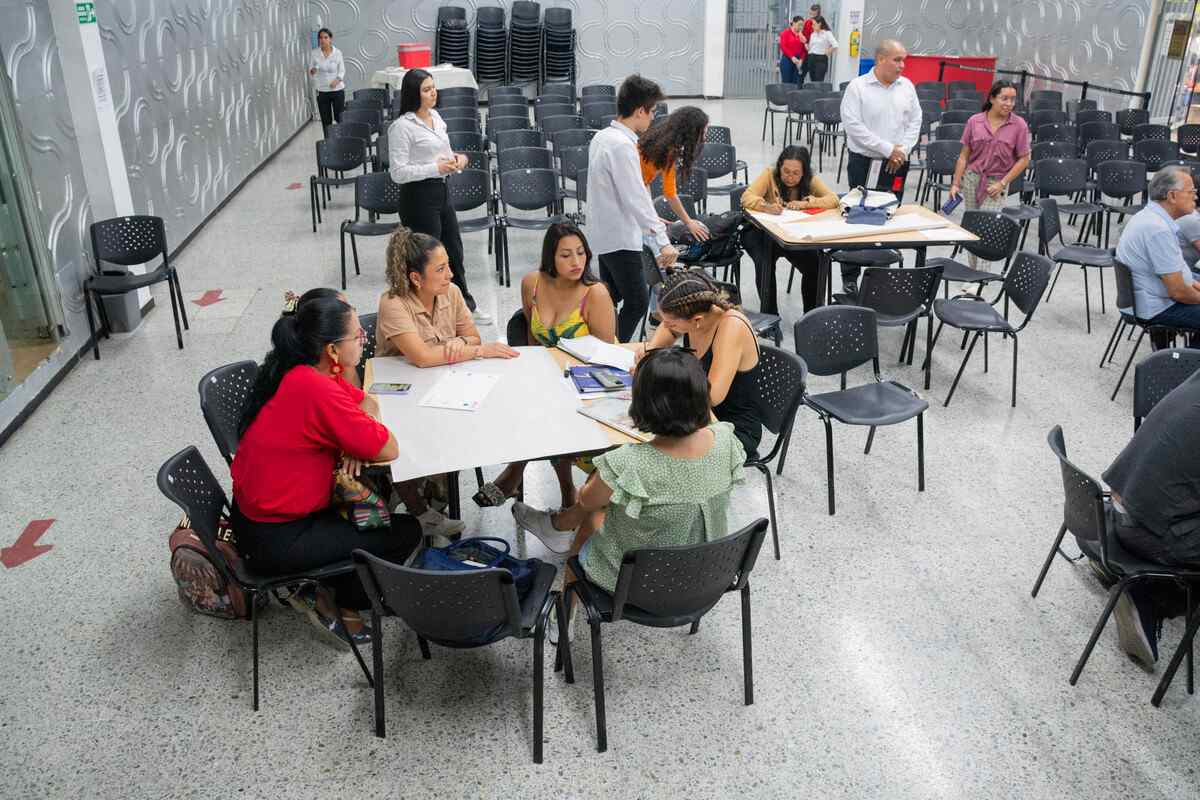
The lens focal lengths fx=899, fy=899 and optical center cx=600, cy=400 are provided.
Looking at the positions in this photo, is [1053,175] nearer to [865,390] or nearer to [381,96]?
[865,390]

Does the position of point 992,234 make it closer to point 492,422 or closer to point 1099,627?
point 1099,627

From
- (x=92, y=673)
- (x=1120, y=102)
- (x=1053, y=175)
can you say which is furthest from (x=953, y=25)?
(x=92, y=673)

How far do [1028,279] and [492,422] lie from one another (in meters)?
3.28

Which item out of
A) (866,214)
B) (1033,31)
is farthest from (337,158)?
(1033,31)

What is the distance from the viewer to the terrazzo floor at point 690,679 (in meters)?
2.78

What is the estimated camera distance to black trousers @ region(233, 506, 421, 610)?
9.76ft

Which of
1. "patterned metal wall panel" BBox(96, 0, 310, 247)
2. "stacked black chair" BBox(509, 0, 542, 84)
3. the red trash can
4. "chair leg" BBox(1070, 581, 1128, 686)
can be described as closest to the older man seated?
"chair leg" BBox(1070, 581, 1128, 686)

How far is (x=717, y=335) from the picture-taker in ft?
11.9

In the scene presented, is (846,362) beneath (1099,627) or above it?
above

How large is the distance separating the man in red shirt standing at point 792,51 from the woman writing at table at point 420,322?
12.4m

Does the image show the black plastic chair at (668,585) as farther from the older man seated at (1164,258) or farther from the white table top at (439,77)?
the white table top at (439,77)

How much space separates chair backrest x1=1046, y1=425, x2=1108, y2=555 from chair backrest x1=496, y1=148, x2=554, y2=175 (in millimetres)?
5672

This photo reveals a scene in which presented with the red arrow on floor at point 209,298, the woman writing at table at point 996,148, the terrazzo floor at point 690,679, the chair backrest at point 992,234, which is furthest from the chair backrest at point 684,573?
the red arrow on floor at point 209,298

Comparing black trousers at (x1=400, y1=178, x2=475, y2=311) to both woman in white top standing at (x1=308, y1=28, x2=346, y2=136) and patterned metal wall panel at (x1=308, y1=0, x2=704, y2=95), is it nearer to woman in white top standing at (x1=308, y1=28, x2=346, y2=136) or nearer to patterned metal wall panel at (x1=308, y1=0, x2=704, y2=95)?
woman in white top standing at (x1=308, y1=28, x2=346, y2=136)
